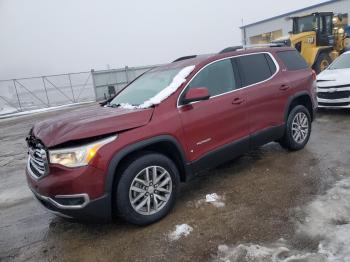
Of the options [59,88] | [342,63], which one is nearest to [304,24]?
[342,63]

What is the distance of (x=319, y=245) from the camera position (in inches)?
125

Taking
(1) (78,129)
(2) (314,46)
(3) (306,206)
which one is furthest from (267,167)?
(2) (314,46)

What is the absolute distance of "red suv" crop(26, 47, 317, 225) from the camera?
3.44 metres

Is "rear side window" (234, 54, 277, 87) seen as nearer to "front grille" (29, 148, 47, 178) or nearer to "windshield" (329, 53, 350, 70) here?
"front grille" (29, 148, 47, 178)

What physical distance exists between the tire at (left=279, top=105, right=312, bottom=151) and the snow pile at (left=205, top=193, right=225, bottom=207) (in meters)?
1.89

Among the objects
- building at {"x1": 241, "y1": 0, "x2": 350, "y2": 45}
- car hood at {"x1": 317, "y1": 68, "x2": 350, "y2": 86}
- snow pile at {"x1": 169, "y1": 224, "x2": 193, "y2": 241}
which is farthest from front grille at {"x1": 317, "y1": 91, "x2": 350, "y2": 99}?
building at {"x1": 241, "y1": 0, "x2": 350, "y2": 45}

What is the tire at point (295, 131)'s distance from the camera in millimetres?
5680

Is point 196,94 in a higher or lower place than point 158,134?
higher

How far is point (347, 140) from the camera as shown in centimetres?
632

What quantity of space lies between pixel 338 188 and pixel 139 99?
107 inches

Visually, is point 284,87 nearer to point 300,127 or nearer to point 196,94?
point 300,127

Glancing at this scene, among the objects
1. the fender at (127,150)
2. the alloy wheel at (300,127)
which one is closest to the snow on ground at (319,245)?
the fender at (127,150)

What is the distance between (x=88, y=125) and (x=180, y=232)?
146 cm

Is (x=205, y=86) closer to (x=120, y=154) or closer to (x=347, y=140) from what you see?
(x=120, y=154)
